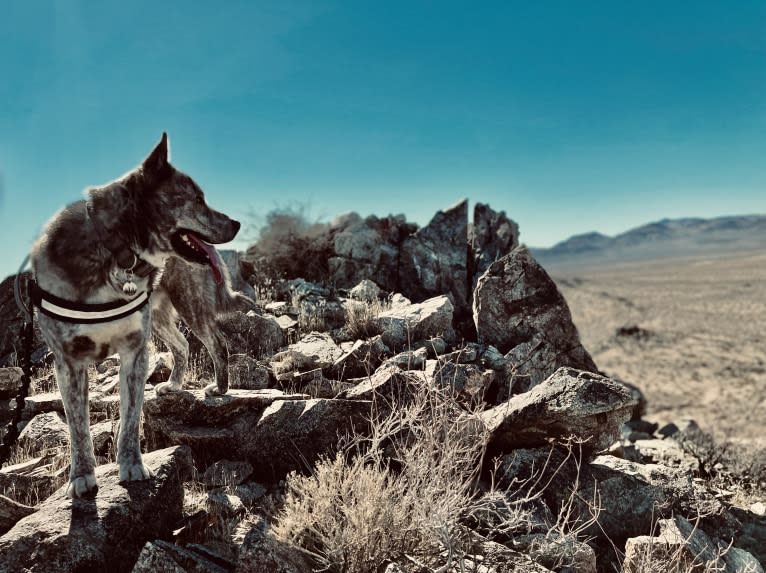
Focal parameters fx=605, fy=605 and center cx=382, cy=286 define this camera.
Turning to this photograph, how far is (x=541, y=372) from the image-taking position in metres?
7.29

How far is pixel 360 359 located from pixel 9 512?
11.2 feet

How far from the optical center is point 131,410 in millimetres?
4023

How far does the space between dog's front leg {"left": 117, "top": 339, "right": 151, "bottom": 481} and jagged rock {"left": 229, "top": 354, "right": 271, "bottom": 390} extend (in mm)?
2139

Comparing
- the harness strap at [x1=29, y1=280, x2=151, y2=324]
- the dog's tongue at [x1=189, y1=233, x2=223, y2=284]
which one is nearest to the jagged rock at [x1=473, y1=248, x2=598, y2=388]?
the dog's tongue at [x1=189, y1=233, x2=223, y2=284]

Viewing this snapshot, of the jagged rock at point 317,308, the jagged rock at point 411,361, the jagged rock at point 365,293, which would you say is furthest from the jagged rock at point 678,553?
the jagged rock at point 365,293

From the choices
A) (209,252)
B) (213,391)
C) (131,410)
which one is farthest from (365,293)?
(131,410)

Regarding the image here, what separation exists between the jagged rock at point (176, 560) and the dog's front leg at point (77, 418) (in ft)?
2.26

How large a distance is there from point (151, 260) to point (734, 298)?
63.9 meters

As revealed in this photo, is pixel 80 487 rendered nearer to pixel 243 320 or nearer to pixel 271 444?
pixel 271 444

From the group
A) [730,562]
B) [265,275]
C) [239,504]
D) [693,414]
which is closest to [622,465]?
[730,562]

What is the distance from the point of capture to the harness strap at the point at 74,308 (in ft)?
12.0

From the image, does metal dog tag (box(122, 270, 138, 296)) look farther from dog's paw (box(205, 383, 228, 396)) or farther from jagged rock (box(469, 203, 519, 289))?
jagged rock (box(469, 203, 519, 289))

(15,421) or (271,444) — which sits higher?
(15,421)

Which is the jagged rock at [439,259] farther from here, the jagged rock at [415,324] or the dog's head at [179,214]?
the dog's head at [179,214]
